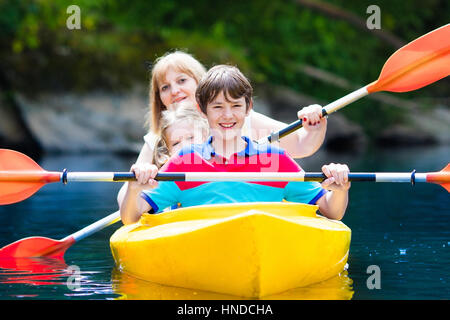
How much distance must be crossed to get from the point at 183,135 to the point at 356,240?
1158mm

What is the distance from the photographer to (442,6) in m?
16.8

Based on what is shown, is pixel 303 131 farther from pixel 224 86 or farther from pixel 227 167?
pixel 224 86

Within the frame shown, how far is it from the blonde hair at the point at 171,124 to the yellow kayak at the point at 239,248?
0.74m

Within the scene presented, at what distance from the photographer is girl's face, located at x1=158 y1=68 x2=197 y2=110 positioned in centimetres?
432

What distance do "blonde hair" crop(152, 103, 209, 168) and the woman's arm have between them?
0.43 meters

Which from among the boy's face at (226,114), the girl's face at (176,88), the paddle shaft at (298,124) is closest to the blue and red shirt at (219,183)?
the boy's face at (226,114)

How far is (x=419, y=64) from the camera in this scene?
414 centimetres

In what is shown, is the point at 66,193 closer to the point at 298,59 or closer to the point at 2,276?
the point at 2,276

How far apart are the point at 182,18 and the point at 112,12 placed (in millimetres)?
1611

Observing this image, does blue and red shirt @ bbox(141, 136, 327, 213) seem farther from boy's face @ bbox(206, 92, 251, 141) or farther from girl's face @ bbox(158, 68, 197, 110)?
girl's face @ bbox(158, 68, 197, 110)

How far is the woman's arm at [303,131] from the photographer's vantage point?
3.87 meters

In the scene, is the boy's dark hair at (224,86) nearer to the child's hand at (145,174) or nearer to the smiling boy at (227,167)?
the smiling boy at (227,167)

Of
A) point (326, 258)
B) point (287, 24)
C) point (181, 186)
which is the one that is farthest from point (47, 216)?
point (287, 24)

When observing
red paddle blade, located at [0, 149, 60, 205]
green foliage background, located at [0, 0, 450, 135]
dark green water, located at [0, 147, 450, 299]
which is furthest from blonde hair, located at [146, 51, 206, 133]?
green foliage background, located at [0, 0, 450, 135]
